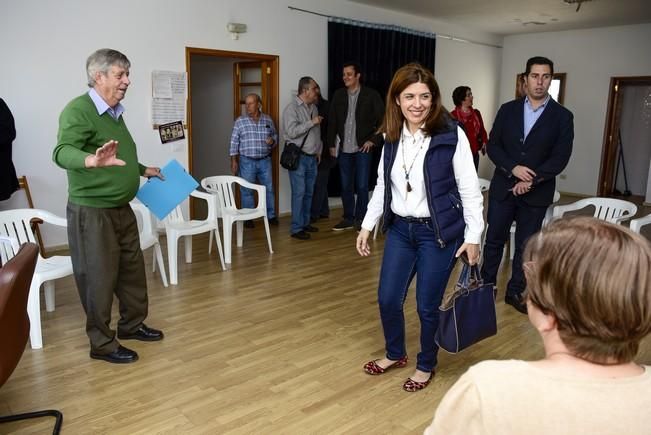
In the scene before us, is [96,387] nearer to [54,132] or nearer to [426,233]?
[426,233]

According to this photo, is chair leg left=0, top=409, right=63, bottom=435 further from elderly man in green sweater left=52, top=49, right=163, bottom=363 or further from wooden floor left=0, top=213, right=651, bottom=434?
elderly man in green sweater left=52, top=49, right=163, bottom=363

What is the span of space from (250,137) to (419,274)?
3636 millimetres

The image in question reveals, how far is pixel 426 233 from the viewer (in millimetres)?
2369

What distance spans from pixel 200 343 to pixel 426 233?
1.49 meters

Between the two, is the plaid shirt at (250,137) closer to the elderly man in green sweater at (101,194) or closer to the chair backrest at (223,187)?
the chair backrest at (223,187)

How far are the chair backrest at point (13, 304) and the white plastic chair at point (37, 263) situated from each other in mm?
1057

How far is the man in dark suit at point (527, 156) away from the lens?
3.37 meters

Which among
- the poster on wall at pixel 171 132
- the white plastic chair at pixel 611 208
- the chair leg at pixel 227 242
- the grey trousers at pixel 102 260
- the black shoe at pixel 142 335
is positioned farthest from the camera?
the poster on wall at pixel 171 132

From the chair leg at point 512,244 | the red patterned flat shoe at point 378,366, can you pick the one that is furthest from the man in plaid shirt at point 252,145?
the red patterned flat shoe at point 378,366

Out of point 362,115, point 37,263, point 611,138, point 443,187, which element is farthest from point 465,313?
point 611,138

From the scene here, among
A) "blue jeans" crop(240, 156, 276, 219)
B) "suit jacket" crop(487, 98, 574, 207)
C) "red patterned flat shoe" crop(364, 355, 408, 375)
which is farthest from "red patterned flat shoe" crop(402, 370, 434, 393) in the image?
"blue jeans" crop(240, 156, 276, 219)

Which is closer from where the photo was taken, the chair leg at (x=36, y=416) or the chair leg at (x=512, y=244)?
the chair leg at (x=36, y=416)

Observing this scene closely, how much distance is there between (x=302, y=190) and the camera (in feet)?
18.9

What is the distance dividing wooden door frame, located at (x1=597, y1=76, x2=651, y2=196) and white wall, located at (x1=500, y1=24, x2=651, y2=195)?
71 millimetres
